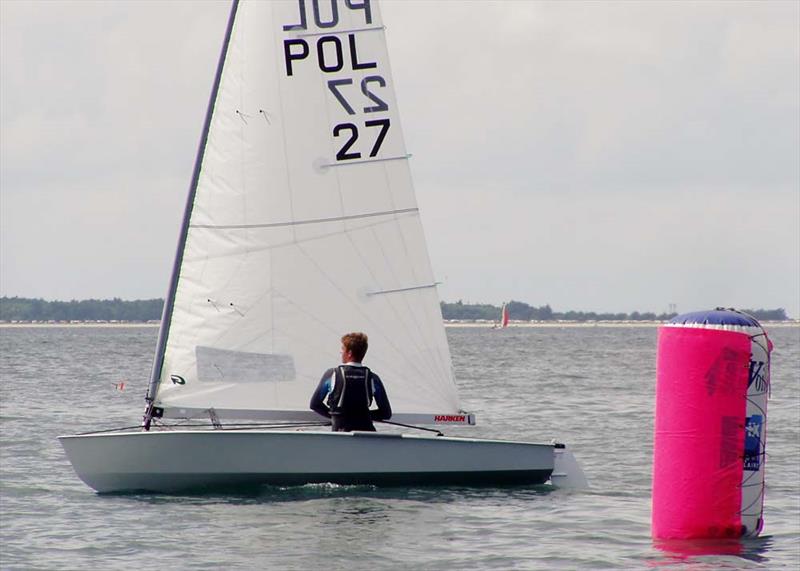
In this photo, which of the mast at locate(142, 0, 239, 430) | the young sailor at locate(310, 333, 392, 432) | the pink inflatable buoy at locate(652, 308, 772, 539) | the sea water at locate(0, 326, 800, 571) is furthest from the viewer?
the mast at locate(142, 0, 239, 430)

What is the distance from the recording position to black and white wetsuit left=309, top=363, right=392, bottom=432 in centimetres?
1342

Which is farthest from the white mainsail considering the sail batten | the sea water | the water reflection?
the water reflection

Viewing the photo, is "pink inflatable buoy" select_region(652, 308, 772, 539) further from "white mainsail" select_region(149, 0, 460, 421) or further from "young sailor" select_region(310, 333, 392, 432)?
"white mainsail" select_region(149, 0, 460, 421)

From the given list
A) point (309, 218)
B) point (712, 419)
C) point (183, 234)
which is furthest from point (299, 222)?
point (712, 419)

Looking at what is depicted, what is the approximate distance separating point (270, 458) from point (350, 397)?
3.19 ft

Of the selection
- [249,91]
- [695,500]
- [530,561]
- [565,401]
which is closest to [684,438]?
[695,500]

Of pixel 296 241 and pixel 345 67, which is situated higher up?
pixel 345 67

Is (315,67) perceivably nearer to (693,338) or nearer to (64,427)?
(693,338)

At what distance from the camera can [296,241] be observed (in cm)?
1466

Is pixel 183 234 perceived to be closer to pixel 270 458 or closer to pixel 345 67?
pixel 345 67

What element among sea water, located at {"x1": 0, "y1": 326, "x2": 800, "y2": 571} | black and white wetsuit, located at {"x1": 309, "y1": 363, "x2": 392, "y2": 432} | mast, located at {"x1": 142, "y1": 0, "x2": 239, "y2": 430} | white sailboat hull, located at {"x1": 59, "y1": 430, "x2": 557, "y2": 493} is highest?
mast, located at {"x1": 142, "y1": 0, "x2": 239, "y2": 430}

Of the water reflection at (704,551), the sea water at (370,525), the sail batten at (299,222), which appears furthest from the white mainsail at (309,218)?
the water reflection at (704,551)

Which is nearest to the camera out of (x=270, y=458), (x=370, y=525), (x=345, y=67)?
(x=370, y=525)

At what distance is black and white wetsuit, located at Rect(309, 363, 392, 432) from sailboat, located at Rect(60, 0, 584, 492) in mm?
875
